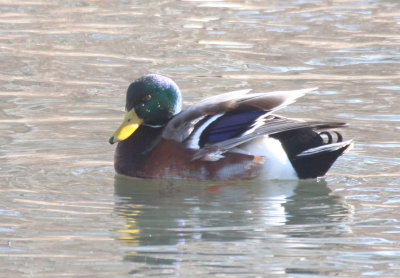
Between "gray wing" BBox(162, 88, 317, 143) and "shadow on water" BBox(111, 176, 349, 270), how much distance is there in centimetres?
43

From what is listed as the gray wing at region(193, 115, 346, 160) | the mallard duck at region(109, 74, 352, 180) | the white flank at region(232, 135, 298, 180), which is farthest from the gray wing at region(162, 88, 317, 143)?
the white flank at region(232, 135, 298, 180)

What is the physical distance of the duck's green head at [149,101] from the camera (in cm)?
919

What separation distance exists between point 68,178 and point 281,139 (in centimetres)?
165

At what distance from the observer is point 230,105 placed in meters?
8.81

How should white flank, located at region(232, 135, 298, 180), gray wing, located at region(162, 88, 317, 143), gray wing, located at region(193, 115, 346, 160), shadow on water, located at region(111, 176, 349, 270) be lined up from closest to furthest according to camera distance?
shadow on water, located at region(111, 176, 349, 270) < gray wing, located at region(193, 115, 346, 160) < gray wing, located at region(162, 88, 317, 143) < white flank, located at region(232, 135, 298, 180)

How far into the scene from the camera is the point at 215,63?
43.2 feet

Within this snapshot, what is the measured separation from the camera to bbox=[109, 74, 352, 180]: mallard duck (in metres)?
8.76

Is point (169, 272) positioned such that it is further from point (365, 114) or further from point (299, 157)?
point (365, 114)

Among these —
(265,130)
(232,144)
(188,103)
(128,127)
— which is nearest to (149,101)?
(128,127)

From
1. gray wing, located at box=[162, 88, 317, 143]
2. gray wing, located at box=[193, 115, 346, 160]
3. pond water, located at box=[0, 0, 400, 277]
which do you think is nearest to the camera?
pond water, located at box=[0, 0, 400, 277]

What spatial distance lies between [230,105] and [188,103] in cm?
253

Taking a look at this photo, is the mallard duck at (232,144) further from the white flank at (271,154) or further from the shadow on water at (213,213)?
the shadow on water at (213,213)

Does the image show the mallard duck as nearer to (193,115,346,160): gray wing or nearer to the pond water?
(193,115,346,160): gray wing

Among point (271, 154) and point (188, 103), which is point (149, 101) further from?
point (188, 103)
